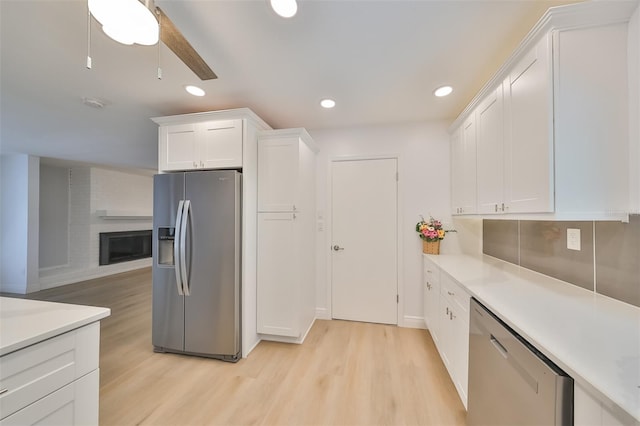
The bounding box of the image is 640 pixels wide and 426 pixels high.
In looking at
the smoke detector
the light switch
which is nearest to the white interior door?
the light switch

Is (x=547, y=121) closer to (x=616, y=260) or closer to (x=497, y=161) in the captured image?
(x=497, y=161)

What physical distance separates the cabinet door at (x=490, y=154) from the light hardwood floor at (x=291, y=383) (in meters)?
1.54

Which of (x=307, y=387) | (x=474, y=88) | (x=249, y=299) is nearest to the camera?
(x=307, y=387)

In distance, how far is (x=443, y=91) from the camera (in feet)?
7.20

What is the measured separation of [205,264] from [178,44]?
174cm

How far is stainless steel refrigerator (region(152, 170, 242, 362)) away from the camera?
2.19 m

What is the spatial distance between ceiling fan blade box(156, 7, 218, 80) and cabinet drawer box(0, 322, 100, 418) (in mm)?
1460

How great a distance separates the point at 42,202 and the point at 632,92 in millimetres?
Answer: 8052

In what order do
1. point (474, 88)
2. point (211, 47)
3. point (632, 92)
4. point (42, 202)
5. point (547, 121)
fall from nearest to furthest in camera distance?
point (632, 92), point (547, 121), point (211, 47), point (474, 88), point (42, 202)

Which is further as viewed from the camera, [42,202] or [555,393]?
[42,202]

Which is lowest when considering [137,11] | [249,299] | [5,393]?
[249,299]

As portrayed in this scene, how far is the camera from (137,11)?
896mm

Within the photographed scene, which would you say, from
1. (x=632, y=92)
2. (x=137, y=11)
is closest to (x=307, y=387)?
(x=137, y=11)

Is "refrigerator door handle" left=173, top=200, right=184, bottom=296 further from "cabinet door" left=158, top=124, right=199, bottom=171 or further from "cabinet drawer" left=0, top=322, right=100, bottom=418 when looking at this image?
"cabinet drawer" left=0, top=322, right=100, bottom=418
